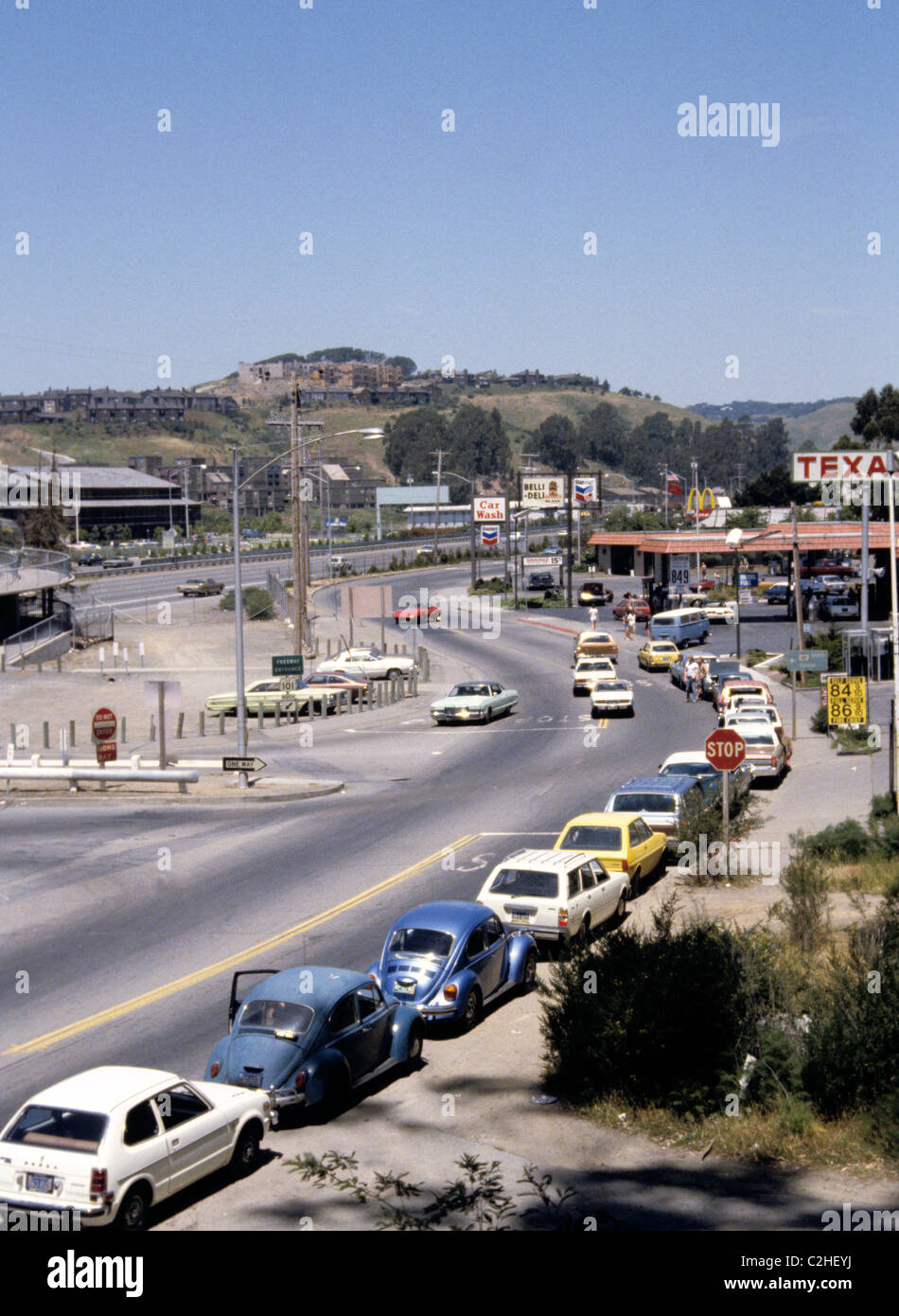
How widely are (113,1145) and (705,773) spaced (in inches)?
805

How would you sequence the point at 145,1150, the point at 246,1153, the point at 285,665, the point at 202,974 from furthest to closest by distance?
the point at 285,665 → the point at 202,974 → the point at 246,1153 → the point at 145,1150

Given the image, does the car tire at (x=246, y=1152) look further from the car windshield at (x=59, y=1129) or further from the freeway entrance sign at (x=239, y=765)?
the freeway entrance sign at (x=239, y=765)

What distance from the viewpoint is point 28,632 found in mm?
57625

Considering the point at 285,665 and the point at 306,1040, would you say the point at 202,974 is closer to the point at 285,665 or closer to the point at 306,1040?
the point at 306,1040

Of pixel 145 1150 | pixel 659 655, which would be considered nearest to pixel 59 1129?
pixel 145 1150

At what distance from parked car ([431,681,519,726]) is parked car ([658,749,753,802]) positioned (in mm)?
13317

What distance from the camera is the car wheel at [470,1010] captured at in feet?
51.4

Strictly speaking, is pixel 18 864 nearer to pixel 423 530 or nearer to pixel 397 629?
pixel 397 629

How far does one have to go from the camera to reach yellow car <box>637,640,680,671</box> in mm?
54094

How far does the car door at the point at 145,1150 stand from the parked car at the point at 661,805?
50.3 feet

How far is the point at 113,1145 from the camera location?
398 inches

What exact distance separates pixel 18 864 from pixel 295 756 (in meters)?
13.4

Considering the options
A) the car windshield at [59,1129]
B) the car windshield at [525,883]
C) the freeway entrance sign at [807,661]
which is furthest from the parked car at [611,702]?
the car windshield at [59,1129]
